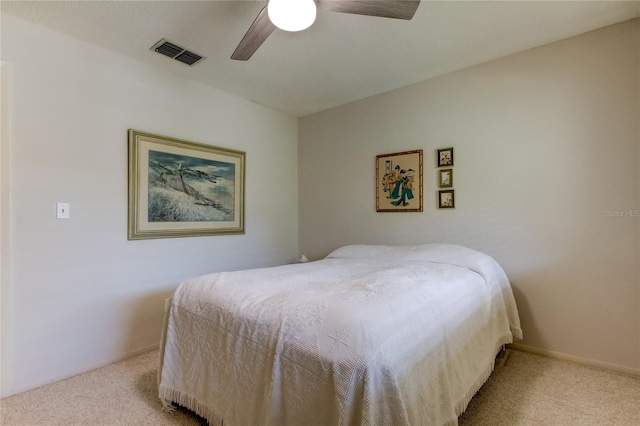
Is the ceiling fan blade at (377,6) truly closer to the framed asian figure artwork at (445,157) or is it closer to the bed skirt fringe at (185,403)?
the framed asian figure artwork at (445,157)

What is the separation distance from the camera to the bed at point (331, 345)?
3.42 ft

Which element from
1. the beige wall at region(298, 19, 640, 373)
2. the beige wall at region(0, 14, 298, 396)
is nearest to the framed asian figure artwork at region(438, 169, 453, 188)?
the beige wall at region(298, 19, 640, 373)

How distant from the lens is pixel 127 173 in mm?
2545

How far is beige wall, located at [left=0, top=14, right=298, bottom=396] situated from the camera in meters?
2.03

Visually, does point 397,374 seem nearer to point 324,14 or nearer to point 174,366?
point 174,366

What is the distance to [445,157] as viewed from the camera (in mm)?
→ 2883

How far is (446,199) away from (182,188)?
95.9 inches

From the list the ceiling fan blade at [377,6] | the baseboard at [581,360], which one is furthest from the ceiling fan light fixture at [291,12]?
the baseboard at [581,360]

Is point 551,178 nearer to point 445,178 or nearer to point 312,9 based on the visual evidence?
point 445,178

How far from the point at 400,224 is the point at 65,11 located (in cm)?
304

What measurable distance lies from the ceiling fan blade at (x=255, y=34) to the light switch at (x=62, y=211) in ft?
5.23

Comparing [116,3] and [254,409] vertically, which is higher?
[116,3]

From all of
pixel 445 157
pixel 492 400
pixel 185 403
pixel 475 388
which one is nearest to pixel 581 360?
pixel 492 400

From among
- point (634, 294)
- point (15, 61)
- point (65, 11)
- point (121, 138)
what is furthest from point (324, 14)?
point (634, 294)
